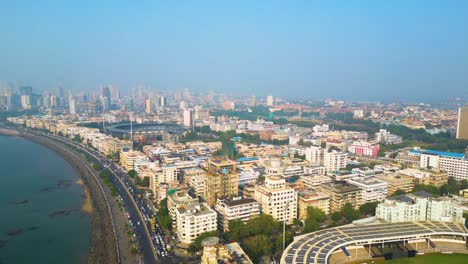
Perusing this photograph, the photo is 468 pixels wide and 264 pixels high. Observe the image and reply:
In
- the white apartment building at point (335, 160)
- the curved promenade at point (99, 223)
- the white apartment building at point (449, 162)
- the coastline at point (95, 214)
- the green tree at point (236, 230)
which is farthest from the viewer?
the white apartment building at point (335, 160)

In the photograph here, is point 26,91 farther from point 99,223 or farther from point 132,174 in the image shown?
point 99,223

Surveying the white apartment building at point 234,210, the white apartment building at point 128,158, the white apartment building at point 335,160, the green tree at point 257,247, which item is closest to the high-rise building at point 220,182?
the white apartment building at point 234,210

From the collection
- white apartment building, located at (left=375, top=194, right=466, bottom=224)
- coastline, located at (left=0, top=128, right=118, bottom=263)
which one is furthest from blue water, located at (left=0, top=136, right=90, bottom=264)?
white apartment building, located at (left=375, top=194, right=466, bottom=224)

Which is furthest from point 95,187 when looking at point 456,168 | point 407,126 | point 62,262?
→ point 407,126

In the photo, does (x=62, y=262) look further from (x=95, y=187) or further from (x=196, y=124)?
(x=196, y=124)

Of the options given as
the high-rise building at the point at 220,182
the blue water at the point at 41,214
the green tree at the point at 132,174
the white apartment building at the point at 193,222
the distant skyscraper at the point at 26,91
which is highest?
the distant skyscraper at the point at 26,91

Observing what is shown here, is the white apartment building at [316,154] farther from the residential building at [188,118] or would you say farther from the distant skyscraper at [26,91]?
the distant skyscraper at [26,91]
